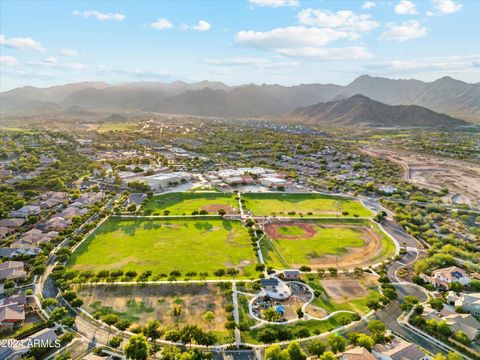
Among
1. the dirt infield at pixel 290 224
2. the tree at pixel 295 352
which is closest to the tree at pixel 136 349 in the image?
the tree at pixel 295 352

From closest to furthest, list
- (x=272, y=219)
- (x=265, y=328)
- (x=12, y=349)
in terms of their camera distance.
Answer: (x=12, y=349)
(x=265, y=328)
(x=272, y=219)

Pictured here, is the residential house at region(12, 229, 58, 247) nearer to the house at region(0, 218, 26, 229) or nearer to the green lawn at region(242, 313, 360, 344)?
the house at region(0, 218, 26, 229)

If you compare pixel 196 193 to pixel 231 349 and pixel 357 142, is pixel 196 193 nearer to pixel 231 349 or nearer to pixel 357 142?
pixel 231 349

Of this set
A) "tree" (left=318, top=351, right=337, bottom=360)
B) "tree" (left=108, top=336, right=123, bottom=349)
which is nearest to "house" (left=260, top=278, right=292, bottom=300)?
"tree" (left=318, top=351, right=337, bottom=360)

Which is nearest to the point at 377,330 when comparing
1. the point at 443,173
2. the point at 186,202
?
the point at 186,202

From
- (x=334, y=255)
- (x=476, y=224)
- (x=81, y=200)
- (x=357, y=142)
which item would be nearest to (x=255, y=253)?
(x=334, y=255)

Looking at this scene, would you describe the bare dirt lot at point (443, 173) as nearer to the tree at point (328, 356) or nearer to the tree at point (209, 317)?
the tree at point (328, 356)

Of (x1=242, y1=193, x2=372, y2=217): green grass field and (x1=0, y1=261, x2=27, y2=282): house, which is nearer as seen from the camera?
(x1=0, y1=261, x2=27, y2=282): house

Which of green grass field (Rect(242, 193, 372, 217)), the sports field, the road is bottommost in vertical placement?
the road
